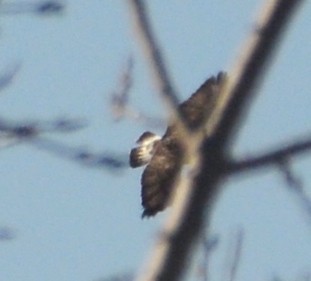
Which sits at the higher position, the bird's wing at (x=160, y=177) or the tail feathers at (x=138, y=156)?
the bird's wing at (x=160, y=177)

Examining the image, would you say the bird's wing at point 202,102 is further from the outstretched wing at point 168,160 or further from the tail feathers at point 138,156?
the tail feathers at point 138,156

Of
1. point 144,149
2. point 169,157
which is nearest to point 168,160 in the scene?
point 169,157

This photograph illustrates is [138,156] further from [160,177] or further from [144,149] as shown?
[160,177]

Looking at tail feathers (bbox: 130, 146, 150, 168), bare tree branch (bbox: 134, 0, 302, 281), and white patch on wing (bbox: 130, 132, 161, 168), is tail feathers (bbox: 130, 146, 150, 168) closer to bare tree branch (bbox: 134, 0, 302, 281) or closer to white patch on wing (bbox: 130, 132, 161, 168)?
white patch on wing (bbox: 130, 132, 161, 168)

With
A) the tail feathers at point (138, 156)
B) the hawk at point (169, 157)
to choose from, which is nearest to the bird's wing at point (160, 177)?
the hawk at point (169, 157)

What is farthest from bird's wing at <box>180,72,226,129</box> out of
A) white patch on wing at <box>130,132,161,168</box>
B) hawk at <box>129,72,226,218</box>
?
white patch on wing at <box>130,132,161,168</box>
